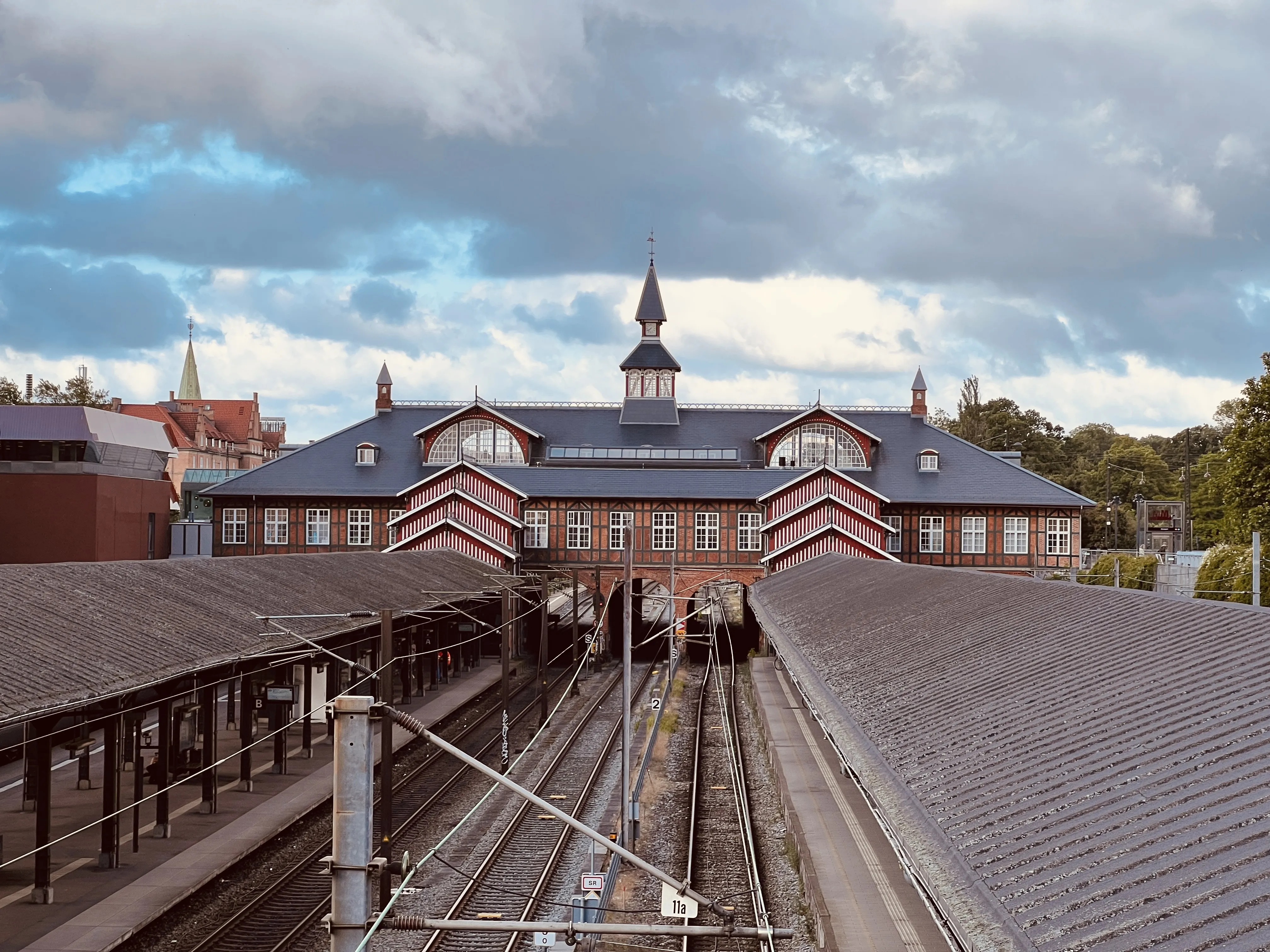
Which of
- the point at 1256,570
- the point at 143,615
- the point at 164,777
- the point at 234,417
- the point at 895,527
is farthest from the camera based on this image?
the point at 234,417

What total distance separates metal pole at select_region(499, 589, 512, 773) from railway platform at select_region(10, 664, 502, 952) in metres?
3.86

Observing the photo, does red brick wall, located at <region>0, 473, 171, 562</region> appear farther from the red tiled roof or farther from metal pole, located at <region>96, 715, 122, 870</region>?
the red tiled roof

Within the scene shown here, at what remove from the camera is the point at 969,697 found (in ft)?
38.7

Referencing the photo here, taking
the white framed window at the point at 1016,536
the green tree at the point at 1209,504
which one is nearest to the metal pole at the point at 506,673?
the green tree at the point at 1209,504

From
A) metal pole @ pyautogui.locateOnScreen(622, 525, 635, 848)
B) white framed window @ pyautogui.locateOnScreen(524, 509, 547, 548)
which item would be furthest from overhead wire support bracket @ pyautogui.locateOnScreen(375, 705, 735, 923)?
white framed window @ pyautogui.locateOnScreen(524, 509, 547, 548)

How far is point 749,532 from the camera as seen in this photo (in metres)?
56.9

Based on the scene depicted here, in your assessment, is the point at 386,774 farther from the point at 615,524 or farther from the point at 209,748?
the point at 615,524

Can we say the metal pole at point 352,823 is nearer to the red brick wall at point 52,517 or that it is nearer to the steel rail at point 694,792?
the steel rail at point 694,792

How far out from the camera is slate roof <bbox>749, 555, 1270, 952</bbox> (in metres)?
5.79

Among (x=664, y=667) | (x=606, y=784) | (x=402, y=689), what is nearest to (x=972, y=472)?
(x=664, y=667)

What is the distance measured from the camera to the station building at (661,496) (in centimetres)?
5384

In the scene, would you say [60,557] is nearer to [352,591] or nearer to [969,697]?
[352,591]

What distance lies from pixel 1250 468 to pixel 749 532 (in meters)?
21.4

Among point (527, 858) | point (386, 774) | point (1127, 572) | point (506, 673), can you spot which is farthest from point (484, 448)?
point (386, 774)
